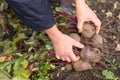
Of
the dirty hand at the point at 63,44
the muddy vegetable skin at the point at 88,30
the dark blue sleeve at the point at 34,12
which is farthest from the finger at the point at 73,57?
the dark blue sleeve at the point at 34,12

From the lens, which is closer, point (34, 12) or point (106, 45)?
point (34, 12)

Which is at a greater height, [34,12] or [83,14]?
[34,12]

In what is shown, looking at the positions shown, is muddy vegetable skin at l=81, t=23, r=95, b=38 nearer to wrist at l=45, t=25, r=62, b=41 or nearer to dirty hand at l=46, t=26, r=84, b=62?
dirty hand at l=46, t=26, r=84, b=62

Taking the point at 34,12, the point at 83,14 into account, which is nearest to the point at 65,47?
the point at 83,14

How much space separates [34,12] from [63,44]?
0.34m

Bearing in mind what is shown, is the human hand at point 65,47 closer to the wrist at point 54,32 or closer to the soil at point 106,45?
the wrist at point 54,32

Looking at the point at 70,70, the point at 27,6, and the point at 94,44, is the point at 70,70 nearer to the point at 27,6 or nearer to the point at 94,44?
the point at 94,44

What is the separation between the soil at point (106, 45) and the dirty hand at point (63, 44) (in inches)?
7.9

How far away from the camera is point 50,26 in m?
1.65

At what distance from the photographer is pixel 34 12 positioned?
155 cm

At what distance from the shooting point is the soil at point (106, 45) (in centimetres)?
208

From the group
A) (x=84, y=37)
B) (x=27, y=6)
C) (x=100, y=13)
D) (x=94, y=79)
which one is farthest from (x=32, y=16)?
(x=100, y=13)

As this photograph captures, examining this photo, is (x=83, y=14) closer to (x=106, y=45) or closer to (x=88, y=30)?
(x=88, y=30)

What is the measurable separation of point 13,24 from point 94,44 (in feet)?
2.02
